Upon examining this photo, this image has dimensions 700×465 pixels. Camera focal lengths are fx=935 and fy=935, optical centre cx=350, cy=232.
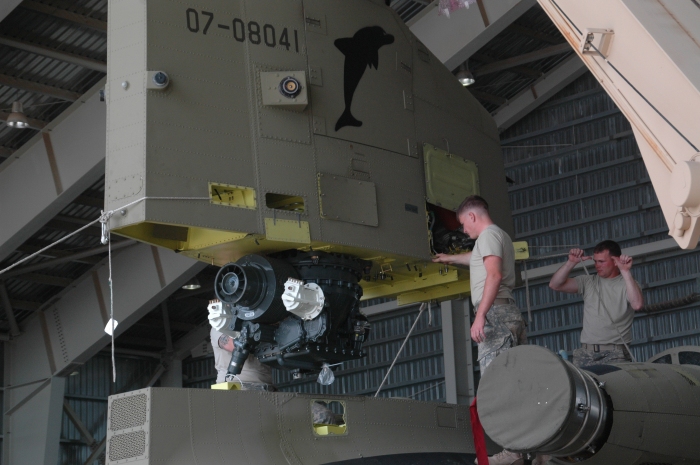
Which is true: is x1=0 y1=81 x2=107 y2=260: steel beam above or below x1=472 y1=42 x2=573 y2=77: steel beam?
below

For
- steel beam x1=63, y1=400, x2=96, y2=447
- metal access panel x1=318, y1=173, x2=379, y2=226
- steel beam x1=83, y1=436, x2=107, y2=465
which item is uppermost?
metal access panel x1=318, y1=173, x2=379, y2=226

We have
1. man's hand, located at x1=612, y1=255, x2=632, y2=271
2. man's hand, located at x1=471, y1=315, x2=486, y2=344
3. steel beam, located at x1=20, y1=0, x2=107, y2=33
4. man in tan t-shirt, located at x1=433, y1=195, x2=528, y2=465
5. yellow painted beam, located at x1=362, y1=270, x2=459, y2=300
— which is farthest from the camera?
steel beam, located at x1=20, y1=0, x2=107, y2=33

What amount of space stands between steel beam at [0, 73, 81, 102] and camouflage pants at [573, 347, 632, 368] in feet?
28.8

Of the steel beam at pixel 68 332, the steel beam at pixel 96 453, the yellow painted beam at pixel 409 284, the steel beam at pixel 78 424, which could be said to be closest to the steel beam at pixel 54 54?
the steel beam at pixel 68 332

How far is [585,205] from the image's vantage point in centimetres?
1811

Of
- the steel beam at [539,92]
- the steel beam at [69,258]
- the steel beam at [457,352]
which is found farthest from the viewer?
the steel beam at [539,92]

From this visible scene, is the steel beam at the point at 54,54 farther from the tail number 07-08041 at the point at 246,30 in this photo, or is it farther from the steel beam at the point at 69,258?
the tail number 07-08041 at the point at 246,30

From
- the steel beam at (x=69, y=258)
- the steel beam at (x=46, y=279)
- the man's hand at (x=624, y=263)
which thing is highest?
the steel beam at (x=69, y=258)

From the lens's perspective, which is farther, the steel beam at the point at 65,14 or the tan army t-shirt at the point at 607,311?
the steel beam at the point at 65,14

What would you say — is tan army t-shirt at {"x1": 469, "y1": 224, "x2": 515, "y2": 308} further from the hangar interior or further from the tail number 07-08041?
the hangar interior

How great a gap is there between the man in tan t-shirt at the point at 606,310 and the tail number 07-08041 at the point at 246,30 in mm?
3775

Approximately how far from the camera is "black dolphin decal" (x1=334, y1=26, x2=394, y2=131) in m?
9.09

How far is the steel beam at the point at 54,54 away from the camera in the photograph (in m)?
13.2

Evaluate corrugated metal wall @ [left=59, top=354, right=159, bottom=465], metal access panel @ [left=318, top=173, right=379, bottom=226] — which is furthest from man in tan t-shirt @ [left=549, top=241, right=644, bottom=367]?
corrugated metal wall @ [left=59, top=354, right=159, bottom=465]
